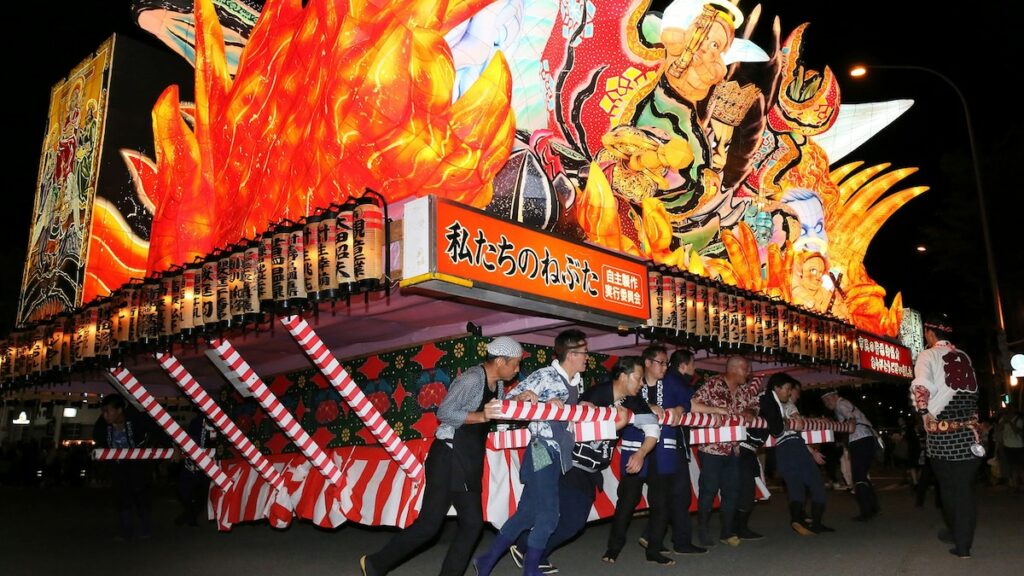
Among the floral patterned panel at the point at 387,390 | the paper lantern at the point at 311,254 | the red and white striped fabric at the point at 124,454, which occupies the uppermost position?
the paper lantern at the point at 311,254

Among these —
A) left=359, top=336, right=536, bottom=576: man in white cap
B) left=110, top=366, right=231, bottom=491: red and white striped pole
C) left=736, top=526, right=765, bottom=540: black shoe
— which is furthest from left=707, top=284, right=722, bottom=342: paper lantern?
left=110, top=366, right=231, bottom=491: red and white striped pole

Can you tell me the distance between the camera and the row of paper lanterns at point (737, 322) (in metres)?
11.3

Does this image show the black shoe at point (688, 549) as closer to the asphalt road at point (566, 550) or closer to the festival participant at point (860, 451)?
the asphalt road at point (566, 550)

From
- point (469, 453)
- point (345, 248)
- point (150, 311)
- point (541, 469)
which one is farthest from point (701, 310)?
point (150, 311)

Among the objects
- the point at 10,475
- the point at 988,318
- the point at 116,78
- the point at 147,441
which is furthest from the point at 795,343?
the point at 10,475

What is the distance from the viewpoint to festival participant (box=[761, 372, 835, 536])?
30.3 feet

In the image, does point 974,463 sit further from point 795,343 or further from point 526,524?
point 795,343

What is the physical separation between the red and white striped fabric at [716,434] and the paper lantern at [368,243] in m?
3.94

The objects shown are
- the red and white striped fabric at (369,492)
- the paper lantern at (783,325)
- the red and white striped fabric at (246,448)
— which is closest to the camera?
the red and white striped fabric at (369,492)

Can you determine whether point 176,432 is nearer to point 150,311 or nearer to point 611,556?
point 150,311

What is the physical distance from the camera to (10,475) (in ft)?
89.5

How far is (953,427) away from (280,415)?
26.7 ft

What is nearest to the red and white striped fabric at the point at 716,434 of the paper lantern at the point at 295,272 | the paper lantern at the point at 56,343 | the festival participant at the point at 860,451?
the festival participant at the point at 860,451

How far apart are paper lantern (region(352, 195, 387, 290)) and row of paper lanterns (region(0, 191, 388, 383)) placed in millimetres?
11
